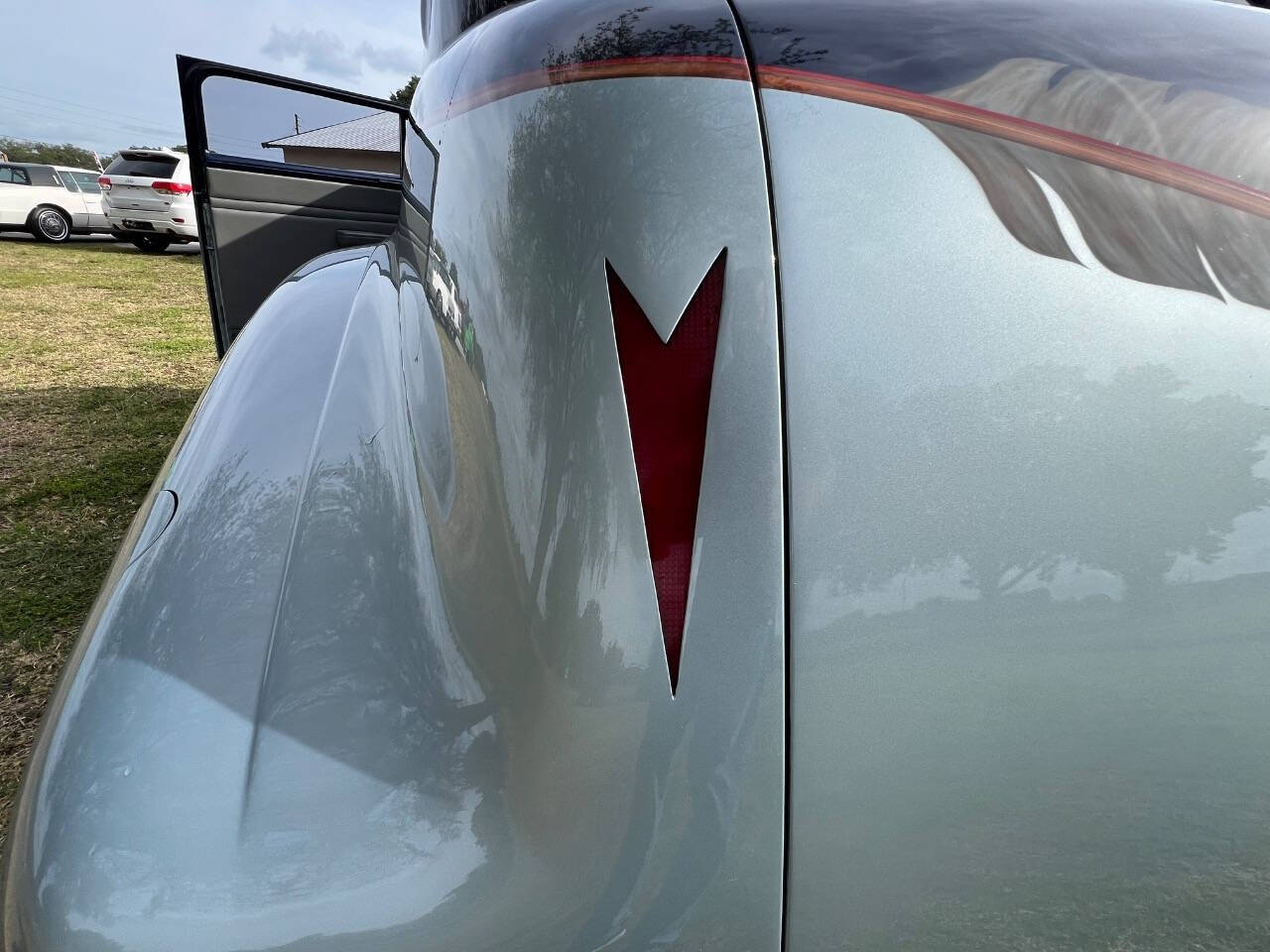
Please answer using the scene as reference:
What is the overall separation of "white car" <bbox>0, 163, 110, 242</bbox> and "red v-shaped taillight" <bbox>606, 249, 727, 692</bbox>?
1768cm

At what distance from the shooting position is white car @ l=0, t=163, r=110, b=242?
15445 mm

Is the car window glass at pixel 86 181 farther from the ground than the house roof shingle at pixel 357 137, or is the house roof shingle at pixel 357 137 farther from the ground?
the car window glass at pixel 86 181

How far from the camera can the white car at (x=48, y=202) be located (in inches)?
608

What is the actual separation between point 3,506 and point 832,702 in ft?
12.3

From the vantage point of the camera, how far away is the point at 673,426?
90cm

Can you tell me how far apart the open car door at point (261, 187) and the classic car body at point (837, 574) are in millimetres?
2456

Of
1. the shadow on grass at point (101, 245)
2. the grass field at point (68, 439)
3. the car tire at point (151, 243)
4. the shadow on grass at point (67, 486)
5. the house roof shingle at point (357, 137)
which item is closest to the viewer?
the grass field at point (68, 439)

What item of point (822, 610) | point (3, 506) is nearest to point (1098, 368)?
point (822, 610)

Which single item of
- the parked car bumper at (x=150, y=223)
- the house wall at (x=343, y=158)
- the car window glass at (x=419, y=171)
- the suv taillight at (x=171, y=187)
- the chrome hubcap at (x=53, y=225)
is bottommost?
the car window glass at (x=419, y=171)

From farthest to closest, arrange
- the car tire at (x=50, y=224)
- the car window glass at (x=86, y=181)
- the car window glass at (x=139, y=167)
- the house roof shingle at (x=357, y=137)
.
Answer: the car window glass at (x=86, y=181), the car tire at (x=50, y=224), the car window glass at (x=139, y=167), the house roof shingle at (x=357, y=137)

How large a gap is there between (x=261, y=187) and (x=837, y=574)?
331 centimetres

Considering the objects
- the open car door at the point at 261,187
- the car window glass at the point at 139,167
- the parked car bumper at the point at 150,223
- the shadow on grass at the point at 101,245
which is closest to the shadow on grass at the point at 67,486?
the open car door at the point at 261,187

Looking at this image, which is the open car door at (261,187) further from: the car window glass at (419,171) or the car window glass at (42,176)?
the car window glass at (42,176)

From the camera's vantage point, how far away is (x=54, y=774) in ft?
3.14
